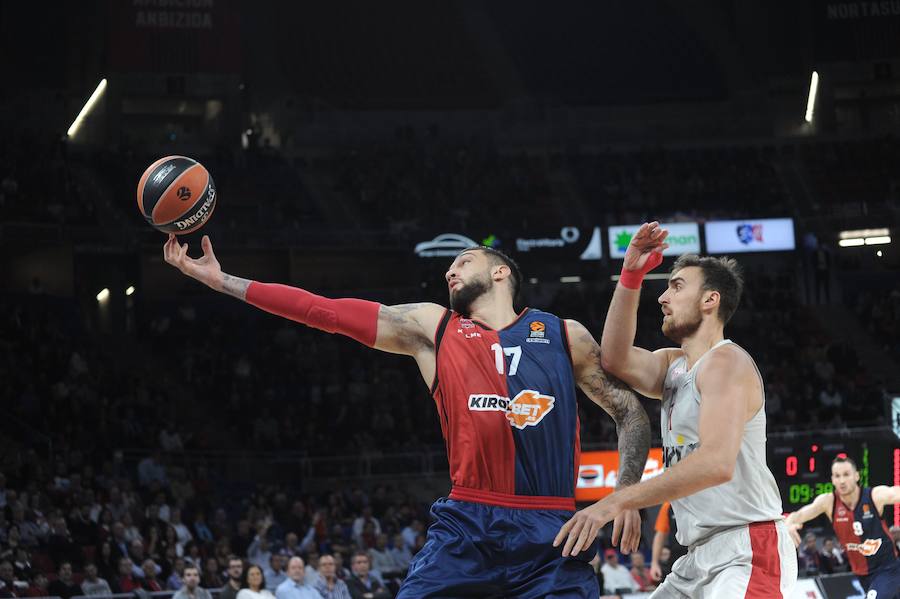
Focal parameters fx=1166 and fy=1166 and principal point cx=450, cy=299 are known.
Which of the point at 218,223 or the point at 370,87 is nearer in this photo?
the point at 218,223

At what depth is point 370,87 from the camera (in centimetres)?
3784

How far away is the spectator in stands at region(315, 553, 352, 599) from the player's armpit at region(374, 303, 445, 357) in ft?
30.1

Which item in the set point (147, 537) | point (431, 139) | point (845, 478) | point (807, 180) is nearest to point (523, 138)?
point (431, 139)

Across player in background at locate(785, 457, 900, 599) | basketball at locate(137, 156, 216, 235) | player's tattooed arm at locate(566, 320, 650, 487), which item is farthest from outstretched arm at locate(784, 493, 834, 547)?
basketball at locate(137, 156, 216, 235)

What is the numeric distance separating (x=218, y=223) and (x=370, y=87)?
10.7 meters

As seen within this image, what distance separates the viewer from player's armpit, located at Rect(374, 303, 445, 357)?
18.7ft

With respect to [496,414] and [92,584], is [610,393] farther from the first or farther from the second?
[92,584]

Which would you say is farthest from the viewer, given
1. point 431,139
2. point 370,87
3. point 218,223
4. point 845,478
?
point 370,87

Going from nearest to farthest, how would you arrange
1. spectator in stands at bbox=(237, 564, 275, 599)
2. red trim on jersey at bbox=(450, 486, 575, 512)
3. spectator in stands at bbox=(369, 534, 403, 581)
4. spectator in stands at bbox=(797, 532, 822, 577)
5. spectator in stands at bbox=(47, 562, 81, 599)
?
red trim on jersey at bbox=(450, 486, 575, 512) < spectator in stands at bbox=(237, 564, 275, 599) < spectator in stands at bbox=(47, 562, 81, 599) < spectator in stands at bbox=(369, 534, 403, 581) < spectator in stands at bbox=(797, 532, 822, 577)

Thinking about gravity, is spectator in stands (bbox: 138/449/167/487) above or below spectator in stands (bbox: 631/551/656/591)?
above

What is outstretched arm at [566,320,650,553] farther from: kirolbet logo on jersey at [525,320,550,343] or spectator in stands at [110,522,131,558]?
spectator in stands at [110,522,131,558]

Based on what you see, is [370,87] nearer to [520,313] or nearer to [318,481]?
[318,481]

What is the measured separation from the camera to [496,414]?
527cm

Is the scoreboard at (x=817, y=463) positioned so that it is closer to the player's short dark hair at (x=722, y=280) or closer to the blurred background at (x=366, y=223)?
the blurred background at (x=366, y=223)
